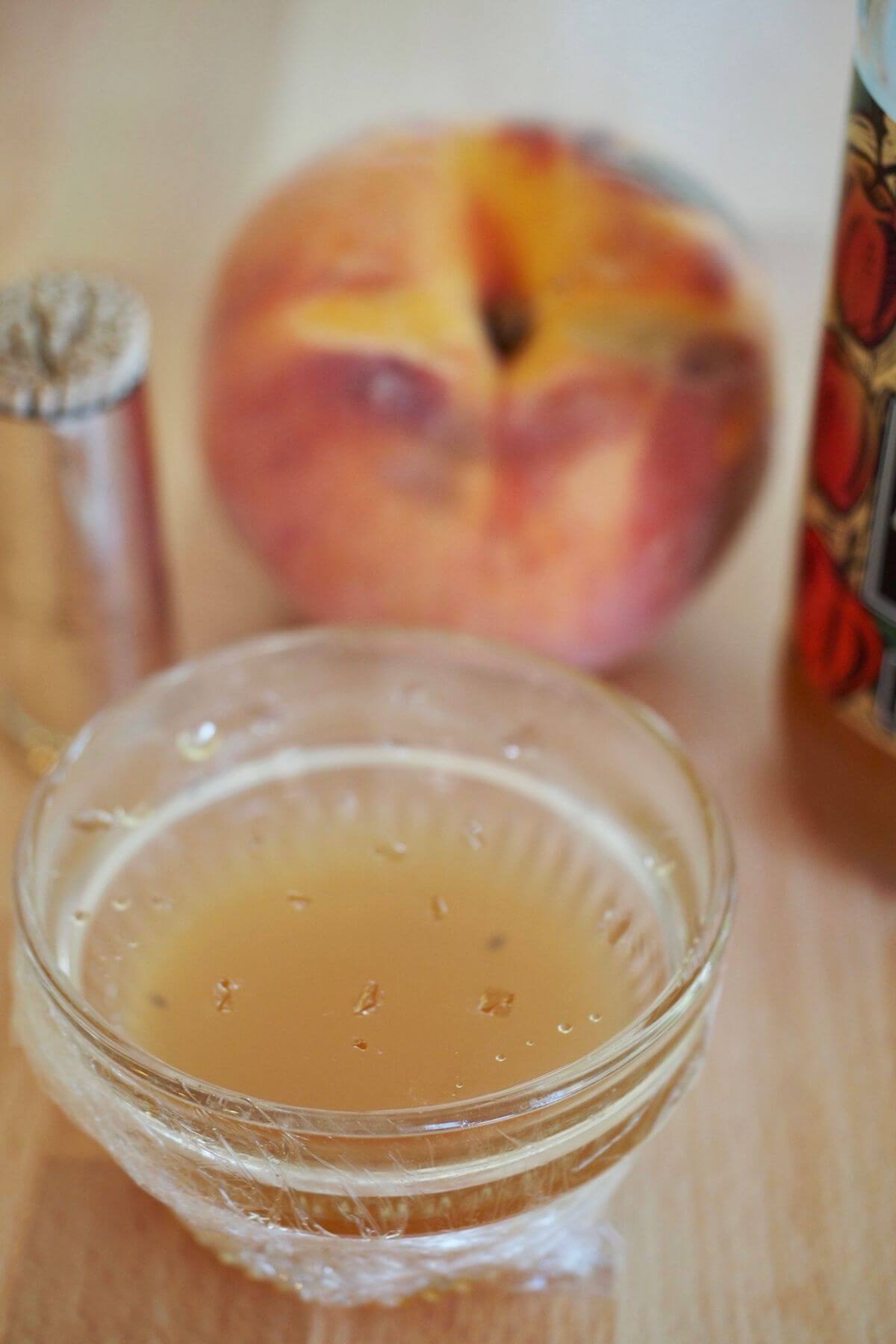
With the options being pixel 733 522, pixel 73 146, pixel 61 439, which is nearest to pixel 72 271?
pixel 61 439

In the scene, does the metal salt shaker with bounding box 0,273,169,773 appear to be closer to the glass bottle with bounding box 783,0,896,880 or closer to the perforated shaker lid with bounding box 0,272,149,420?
the perforated shaker lid with bounding box 0,272,149,420

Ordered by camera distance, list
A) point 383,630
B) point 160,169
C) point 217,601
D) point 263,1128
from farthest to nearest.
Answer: point 160,169 < point 217,601 < point 383,630 < point 263,1128

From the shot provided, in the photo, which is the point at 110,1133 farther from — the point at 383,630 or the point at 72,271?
the point at 72,271

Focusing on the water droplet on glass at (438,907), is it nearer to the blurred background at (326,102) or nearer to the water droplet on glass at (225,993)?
the water droplet on glass at (225,993)

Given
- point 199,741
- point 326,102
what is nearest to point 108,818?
point 199,741

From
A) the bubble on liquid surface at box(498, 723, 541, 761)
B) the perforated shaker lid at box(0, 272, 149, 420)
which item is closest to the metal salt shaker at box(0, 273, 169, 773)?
the perforated shaker lid at box(0, 272, 149, 420)

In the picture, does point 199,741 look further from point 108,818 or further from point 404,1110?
point 404,1110
